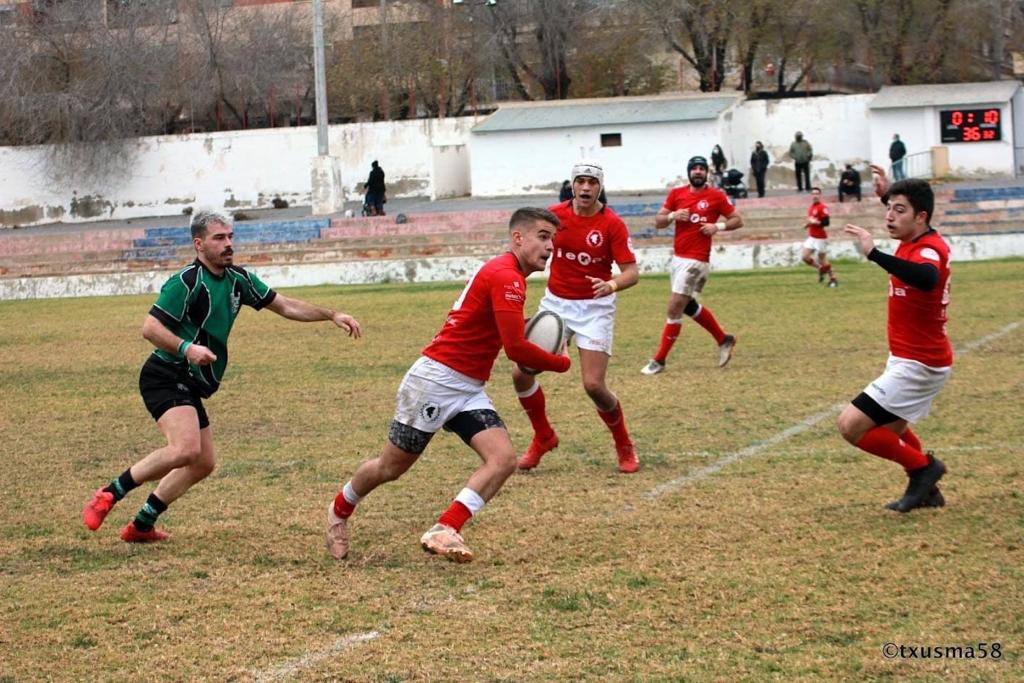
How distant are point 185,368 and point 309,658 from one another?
8.21ft

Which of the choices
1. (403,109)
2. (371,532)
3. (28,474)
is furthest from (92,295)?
(403,109)

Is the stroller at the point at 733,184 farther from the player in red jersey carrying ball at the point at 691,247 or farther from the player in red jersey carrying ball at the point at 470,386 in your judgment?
the player in red jersey carrying ball at the point at 470,386

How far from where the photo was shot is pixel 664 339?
546 inches

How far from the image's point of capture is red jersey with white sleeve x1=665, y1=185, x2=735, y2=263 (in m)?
13.7

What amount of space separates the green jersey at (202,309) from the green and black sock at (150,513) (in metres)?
0.64

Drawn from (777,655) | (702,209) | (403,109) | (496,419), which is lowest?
(777,655)

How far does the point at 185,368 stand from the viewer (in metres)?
7.52

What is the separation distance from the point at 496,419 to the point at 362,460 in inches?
125

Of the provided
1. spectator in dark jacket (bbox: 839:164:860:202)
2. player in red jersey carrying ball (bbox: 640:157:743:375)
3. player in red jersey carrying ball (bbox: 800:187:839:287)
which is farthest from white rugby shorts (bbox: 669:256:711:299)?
spectator in dark jacket (bbox: 839:164:860:202)

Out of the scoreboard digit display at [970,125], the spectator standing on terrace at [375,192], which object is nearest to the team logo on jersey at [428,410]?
the spectator standing on terrace at [375,192]

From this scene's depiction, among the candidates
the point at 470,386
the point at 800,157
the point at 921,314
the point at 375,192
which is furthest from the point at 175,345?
the point at 800,157

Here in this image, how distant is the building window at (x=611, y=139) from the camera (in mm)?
45781

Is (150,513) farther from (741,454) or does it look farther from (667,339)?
(667,339)

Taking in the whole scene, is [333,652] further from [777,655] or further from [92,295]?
[92,295]
